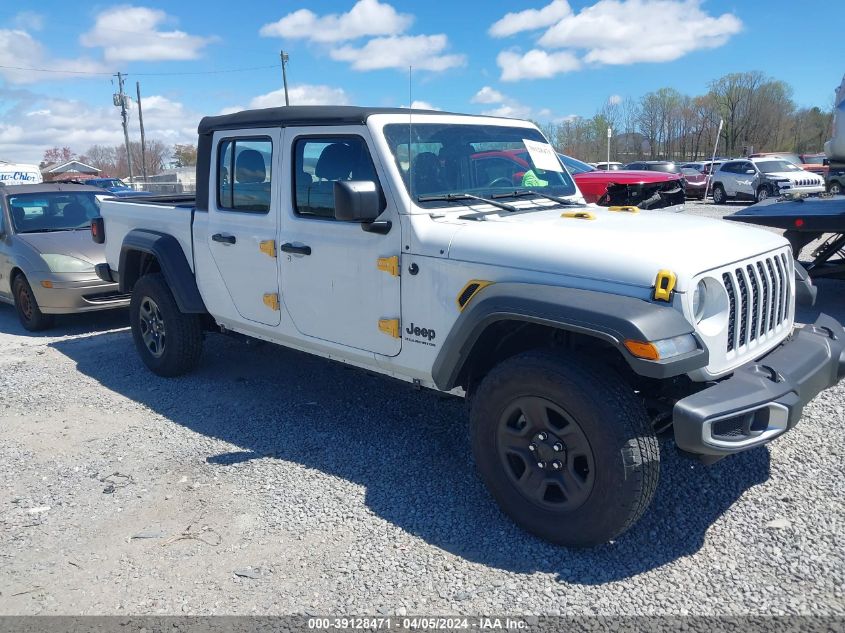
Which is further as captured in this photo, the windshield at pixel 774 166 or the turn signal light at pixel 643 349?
the windshield at pixel 774 166

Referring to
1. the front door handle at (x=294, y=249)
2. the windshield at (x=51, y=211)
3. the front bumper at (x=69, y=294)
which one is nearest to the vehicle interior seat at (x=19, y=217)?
the windshield at (x=51, y=211)

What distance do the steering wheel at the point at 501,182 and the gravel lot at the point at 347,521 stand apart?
5.10ft

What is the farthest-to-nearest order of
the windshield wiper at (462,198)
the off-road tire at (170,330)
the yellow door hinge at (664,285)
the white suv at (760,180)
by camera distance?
the white suv at (760,180), the off-road tire at (170,330), the windshield wiper at (462,198), the yellow door hinge at (664,285)

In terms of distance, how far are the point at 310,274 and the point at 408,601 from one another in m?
2.01

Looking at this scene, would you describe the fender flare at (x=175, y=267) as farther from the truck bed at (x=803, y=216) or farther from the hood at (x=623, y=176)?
the hood at (x=623, y=176)

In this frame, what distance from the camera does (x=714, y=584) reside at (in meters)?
2.89

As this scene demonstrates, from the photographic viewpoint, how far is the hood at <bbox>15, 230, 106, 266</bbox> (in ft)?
25.8

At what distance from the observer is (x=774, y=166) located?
79.2 feet

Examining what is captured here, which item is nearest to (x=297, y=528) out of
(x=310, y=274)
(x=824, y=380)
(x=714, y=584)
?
(x=310, y=274)

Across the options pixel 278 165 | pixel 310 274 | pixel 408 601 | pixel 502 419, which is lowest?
pixel 408 601

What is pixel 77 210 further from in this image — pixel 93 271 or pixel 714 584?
pixel 714 584

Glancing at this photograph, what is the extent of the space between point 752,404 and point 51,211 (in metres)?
8.37

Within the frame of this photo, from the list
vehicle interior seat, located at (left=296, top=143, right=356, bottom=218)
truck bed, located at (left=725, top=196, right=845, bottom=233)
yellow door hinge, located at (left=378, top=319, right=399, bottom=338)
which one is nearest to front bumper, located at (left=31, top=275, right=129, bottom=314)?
vehicle interior seat, located at (left=296, top=143, right=356, bottom=218)

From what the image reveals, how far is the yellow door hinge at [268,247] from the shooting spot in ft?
14.5
